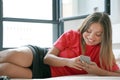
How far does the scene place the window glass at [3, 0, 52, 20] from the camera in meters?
2.92

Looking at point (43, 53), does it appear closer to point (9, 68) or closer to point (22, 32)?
point (9, 68)

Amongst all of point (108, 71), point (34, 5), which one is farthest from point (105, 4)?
point (34, 5)

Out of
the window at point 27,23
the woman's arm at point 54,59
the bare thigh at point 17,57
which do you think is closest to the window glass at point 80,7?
the window at point 27,23

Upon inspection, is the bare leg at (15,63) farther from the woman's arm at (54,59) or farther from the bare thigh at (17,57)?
the woman's arm at (54,59)

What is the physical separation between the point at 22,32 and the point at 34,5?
43cm

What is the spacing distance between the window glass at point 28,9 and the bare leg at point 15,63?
1464mm

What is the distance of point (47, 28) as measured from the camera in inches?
128

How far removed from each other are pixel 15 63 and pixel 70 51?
0.44 meters

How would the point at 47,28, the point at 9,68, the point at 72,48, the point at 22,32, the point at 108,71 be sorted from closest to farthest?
the point at 9,68
the point at 108,71
the point at 72,48
the point at 22,32
the point at 47,28

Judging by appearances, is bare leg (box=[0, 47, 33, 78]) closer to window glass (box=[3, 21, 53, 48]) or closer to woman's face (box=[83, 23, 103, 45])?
woman's face (box=[83, 23, 103, 45])

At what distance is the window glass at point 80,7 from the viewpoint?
254 cm

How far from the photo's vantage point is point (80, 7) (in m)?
2.87

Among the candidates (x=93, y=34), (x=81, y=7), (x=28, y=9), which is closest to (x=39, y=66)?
(x=93, y=34)

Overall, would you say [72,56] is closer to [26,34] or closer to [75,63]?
[75,63]
